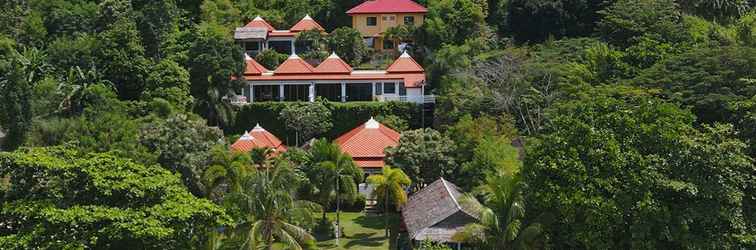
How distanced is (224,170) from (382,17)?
27.6 meters

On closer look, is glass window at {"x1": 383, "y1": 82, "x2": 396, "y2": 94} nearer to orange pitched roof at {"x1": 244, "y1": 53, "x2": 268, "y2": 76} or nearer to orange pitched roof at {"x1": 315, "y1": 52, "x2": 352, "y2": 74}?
orange pitched roof at {"x1": 315, "y1": 52, "x2": 352, "y2": 74}

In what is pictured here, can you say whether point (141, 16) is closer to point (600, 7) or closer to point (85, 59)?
point (85, 59)

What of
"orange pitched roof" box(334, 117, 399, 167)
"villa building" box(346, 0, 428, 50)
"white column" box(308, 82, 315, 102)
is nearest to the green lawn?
"orange pitched roof" box(334, 117, 399, 167)

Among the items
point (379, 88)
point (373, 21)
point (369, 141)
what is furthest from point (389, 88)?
point (373, 21)

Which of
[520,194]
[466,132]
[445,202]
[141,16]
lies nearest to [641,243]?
[520,194]

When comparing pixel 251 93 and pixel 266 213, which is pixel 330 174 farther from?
pixel 251 93

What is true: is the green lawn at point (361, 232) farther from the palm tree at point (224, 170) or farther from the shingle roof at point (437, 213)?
the palm tree at point (224, 170)

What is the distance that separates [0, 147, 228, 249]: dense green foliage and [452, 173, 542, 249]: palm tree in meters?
6.96

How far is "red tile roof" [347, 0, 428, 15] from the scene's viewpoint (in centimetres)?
5516

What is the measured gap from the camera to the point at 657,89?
1195 inches

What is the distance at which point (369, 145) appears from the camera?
37.4 metres

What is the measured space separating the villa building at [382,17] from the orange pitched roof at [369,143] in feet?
55.2

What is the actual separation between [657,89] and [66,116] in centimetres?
2601

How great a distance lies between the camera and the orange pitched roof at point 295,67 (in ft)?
149
